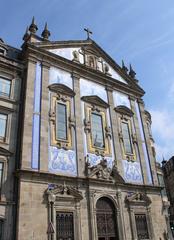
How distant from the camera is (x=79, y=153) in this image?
18406 mm

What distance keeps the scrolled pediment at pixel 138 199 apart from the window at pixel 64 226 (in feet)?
16.7

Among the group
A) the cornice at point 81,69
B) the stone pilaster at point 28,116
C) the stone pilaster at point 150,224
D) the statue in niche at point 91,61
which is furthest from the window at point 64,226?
the statue in niche at point 91,61

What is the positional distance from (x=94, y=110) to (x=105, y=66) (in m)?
6.00

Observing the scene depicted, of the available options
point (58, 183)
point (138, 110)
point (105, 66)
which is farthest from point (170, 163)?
point (58, 183)

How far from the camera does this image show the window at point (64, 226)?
15.4m

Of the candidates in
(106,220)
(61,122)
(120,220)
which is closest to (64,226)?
(106,220)

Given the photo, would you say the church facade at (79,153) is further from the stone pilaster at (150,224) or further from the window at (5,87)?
the window at (5,87)

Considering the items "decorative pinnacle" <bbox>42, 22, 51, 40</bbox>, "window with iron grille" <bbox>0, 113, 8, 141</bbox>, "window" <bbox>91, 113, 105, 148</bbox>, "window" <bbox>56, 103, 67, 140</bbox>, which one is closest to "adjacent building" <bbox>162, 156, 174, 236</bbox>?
"window" <bbox>91, 113, 105, 148</bbox>

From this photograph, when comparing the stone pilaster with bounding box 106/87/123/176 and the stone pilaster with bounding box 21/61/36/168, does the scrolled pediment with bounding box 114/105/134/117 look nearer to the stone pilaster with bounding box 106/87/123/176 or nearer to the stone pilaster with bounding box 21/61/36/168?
the stone pilaster with bounding box 106/87/123/176

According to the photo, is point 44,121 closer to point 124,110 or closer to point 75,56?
point 75,56

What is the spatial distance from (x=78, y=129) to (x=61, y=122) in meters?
1.38

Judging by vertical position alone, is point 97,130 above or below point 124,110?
below

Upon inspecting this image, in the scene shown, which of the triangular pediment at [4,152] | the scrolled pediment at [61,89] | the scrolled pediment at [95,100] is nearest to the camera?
the triangular pediment at [4,152]

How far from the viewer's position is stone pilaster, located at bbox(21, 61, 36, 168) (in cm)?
1581
